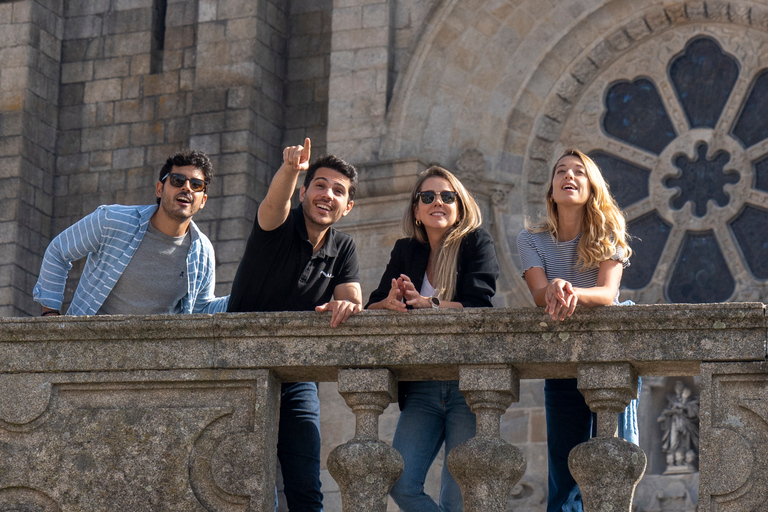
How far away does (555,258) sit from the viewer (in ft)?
18.2

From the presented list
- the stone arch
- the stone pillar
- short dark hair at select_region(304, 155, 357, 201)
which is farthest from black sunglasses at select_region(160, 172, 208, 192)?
the stone arch

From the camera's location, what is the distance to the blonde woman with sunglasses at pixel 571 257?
5.41 meters

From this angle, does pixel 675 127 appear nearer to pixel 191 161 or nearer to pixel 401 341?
pixel 191 161

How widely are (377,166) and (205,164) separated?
16.5ft

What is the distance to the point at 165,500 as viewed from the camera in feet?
16.5

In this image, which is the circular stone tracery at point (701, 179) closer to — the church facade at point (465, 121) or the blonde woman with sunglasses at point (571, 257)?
the church facade at point (465, 121)

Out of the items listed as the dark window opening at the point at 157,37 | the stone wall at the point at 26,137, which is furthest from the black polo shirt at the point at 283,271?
the dark window opening at the point at 157,37

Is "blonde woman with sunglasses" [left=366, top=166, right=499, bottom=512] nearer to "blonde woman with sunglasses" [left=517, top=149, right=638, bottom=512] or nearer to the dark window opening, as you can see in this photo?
"blonde woman with sunglasses" [left=517, top=149, right=638, bottom=512]

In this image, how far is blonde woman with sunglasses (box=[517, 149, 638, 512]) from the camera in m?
5.41

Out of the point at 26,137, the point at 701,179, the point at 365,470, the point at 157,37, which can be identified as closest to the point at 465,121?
the point at 701,179

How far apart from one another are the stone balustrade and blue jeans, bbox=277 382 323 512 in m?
0.28

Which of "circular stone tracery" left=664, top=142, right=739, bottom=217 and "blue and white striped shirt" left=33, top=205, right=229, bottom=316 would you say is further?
"circular stone tracery" left=664, top=142, right=739, bottom=217

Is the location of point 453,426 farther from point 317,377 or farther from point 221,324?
point 221,324

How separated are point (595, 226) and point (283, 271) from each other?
127 centimetres
